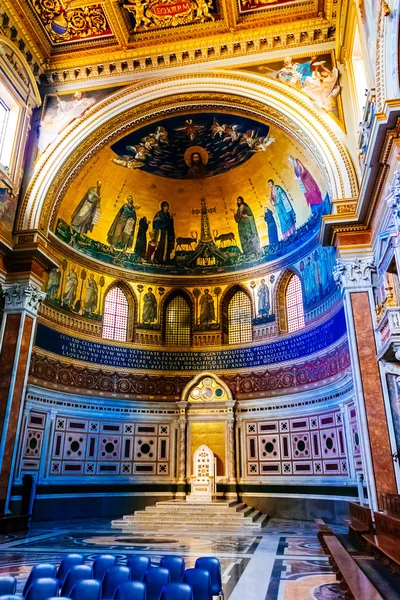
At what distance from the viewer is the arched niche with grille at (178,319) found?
23611 mm

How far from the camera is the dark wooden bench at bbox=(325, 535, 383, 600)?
18.4 ft

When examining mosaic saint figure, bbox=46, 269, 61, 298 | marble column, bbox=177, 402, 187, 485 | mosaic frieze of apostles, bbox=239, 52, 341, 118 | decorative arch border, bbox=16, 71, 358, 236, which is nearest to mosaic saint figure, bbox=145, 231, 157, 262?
mosaic saint figure, bbox=46, 269, 61, 298

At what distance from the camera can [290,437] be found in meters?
19.7

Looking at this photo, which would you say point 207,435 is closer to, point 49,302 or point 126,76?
point 49,302

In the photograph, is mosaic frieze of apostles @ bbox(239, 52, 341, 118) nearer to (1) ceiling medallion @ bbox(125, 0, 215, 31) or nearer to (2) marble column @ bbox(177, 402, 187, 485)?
(1) ceiling medallion @ bbox(125, 0, 215, 31)

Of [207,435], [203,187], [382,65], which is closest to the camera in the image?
[382,65]

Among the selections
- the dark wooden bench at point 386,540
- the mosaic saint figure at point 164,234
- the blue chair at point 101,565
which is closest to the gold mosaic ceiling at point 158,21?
the mosaic saint figure at point 164,234

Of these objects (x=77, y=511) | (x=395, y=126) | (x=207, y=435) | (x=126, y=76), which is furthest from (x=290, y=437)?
(x=126, y=76)

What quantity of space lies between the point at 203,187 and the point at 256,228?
11.8ft

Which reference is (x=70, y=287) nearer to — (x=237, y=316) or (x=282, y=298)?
(x=237, y=316)

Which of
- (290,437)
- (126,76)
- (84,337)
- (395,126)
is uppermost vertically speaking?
(126,76)

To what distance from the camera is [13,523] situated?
48.5ft

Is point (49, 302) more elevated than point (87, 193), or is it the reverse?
point (87, 193)

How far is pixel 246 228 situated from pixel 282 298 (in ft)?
13.6
